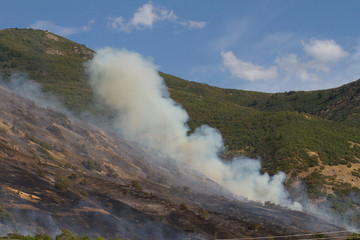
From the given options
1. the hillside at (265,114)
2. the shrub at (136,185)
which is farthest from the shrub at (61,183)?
the hillside at (265,114)

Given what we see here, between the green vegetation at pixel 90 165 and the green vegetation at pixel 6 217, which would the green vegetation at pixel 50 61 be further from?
the green vegetation at pixel 6 217

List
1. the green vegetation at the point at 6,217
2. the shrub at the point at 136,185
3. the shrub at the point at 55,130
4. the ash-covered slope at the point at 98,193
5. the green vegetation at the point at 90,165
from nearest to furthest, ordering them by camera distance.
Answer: the green vegetation at the point at 6,217 < the ash-covered slope at the point at 98,193 < the shrub at the point at 136,185 < the green vegetation at the point at 90,165 < the shrub at the point at 55,130

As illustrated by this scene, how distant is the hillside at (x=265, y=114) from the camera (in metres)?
68.5

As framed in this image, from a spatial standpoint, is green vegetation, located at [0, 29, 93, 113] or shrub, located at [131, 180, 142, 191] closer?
shrub, located at [131, 180, 142, 191]

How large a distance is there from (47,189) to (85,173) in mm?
10023

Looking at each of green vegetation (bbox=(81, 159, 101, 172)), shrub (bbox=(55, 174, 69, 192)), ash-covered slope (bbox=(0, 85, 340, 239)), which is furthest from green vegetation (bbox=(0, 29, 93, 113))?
shrub (bbox=(55, 174, 69, 192))

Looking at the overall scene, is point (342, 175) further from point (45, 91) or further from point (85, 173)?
point (45, 91)

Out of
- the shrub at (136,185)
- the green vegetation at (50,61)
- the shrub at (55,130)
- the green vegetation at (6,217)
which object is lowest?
the green vegetation at (6,217)

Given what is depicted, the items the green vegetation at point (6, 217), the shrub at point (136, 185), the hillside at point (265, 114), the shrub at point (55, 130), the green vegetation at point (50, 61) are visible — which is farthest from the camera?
the green vegetation at point (50, 61)

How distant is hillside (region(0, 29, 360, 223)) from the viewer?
6850 cm

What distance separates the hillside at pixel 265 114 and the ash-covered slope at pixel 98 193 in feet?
64.4

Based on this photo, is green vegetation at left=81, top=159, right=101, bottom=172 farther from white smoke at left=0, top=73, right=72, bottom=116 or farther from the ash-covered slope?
white smoke at left=0, top=73, right=72, bottom=116

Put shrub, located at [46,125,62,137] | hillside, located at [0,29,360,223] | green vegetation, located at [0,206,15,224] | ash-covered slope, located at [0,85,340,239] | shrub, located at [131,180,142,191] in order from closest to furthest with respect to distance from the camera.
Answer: green vegetation, located at [0,206,15,224], ash-covered slope, located at [0,85,340,239], shrub, located at [131,180,142,191], shrub, located at [46,125,62,137], hillside, located at [0,29,360,223]

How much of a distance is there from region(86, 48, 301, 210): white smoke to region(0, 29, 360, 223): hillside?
5.70 metres
